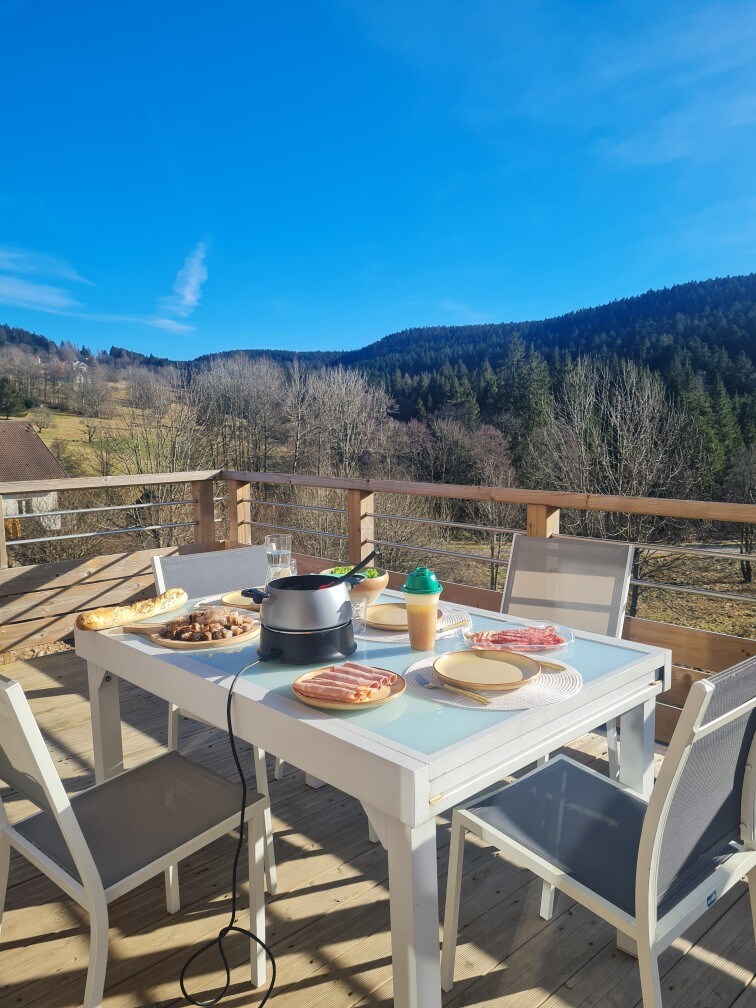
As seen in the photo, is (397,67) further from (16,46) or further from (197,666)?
(197,666)

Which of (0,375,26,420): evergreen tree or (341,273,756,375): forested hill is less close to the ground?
(341,273,756,375): forested hill

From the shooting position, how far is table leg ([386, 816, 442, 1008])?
3.04 ft

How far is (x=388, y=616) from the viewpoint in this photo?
1.71 meters

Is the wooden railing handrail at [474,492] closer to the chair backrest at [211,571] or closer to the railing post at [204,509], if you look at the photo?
the railing post at [204,509]

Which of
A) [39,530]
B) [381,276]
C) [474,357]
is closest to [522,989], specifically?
[39,530]

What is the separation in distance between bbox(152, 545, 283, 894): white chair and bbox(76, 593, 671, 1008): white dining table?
61 cm

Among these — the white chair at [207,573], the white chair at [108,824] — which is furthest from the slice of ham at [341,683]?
the white chair at [207,573]

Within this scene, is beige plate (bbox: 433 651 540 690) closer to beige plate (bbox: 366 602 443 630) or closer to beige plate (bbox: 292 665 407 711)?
beige plate (bbox: 292 665 407 711)

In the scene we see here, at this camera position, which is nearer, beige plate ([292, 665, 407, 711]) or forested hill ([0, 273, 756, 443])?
beige plate ([292, 665, 407, 711])

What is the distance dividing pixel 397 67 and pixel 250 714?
898 inches

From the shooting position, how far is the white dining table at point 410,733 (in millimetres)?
927

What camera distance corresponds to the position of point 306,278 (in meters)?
29.6

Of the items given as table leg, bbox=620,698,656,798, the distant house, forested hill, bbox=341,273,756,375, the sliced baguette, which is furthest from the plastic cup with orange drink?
forested hill, bbox=341,273,756,375

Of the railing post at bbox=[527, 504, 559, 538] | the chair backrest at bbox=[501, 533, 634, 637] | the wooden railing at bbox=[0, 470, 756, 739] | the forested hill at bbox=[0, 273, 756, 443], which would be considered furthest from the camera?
the forested hill at bbox=[0, 273, 756, 443]
